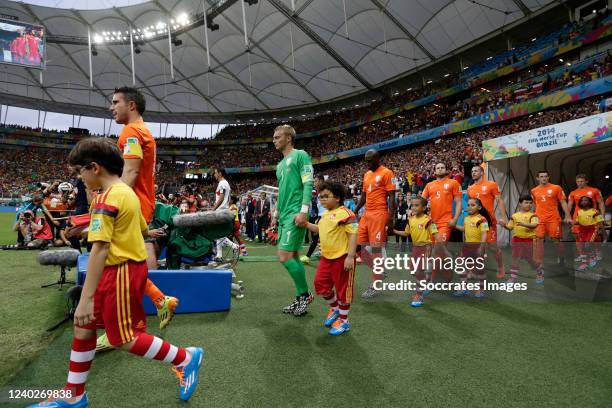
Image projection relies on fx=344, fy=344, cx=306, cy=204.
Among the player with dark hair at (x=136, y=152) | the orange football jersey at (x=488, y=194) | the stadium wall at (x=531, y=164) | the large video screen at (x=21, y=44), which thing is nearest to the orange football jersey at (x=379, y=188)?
the orange football jersey at (x=488, y=194)

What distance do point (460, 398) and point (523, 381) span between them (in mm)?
548

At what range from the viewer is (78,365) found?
68.9 inches

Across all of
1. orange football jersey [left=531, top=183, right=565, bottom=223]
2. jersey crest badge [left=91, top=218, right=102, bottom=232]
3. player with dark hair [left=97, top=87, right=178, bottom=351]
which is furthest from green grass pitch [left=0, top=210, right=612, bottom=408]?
orange football jersey [left=531, top=183, right=565, bottom=223]

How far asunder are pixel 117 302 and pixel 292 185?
226 centimetres

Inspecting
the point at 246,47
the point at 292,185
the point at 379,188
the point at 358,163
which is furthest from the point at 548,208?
the point at 358,163

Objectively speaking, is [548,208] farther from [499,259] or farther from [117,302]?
[117,302]

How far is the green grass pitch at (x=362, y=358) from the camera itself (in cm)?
208

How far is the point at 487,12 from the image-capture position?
21469 millimetres

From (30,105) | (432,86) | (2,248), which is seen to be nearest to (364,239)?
(2,248)

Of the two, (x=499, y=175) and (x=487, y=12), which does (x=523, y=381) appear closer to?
(x=499, y=175)

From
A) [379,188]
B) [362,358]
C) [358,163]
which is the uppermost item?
[358,163]

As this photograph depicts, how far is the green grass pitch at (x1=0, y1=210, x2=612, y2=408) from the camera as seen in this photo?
2.08 metres

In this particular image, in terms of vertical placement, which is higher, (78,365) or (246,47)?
(246,47)

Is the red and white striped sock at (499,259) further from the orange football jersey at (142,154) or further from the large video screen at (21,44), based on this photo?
the large video screen at (21,44)
